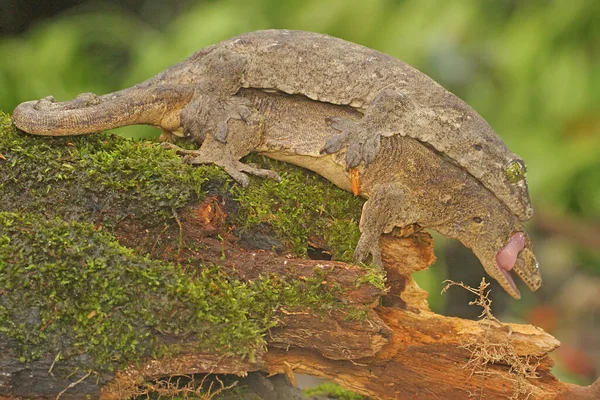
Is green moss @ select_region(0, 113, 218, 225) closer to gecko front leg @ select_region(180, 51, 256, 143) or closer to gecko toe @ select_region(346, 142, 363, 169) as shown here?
gecko front leg @ select_region(180, 51, 256, 143)

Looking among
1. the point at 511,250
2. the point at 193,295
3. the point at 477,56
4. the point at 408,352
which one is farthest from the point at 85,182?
the point at 477,56

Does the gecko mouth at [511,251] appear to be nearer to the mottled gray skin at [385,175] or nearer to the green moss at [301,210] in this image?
the mottled gray skin at [385,175]

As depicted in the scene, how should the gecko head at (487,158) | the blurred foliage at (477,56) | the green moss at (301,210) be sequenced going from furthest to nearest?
the blurred foliage at (477,56) < the gecko head at (487,158) < the green moss at (301,210)

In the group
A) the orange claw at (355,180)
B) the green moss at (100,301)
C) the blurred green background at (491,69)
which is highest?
the blurred green background at (491,69)

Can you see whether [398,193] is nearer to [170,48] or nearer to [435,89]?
[435,89]

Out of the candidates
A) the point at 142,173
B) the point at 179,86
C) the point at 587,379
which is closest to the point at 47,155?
the point at 142,173

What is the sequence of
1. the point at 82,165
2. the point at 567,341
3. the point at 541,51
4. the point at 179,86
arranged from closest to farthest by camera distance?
the point at 82,165 < the point at 179,86 < the point at 541,51 < the point at 567,341

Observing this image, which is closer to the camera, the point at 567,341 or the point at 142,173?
the point at 142,173

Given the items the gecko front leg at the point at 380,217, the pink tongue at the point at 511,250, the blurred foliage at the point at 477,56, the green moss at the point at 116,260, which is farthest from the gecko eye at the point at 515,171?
the blurred foliage at the point at 477,56
